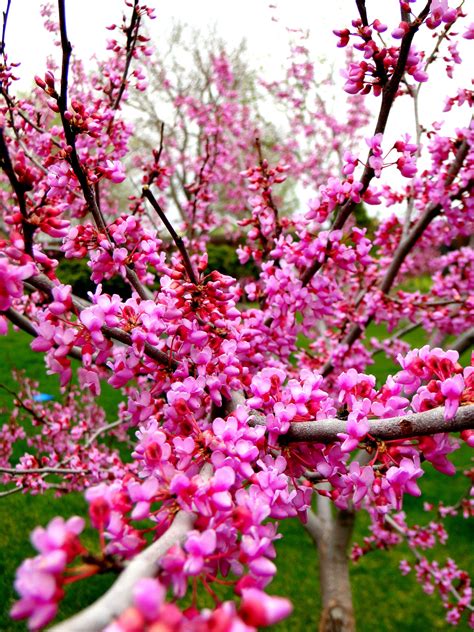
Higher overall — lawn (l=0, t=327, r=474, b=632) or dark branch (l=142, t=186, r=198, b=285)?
dark branch (l=142, t=186, r=198, b=285)

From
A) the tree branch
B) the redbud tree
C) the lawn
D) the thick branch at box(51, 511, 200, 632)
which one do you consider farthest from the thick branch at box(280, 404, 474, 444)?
the lawn

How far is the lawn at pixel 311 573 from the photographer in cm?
434

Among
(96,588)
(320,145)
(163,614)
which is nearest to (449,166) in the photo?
(163,614)

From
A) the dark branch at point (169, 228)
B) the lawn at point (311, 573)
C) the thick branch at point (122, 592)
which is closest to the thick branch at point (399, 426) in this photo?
the thick branch at point (122, 592)

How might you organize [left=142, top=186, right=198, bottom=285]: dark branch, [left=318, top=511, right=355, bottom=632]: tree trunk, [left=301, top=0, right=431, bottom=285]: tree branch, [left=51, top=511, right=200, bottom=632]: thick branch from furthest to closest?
[left=318, top=511, right=355, bottom=632]: tree trunk, [left=301, top=0, right=431, bottom=285]: tree branch, [left=142, top=186, right=198, bottom=285]: dark branch, [left=51, top=511, right=200, bottom=632]: thick branch

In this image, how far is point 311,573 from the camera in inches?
201

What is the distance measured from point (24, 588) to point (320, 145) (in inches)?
454

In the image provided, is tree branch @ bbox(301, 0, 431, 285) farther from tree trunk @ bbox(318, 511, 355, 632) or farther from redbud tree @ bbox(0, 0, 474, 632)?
tree trunk @ bbox(318, 511, 355, 632)

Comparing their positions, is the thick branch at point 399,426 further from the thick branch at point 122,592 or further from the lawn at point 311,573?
the lawn at point 311,573

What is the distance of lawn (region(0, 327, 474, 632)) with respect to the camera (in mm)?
4340

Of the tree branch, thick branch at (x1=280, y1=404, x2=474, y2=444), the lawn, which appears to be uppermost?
the tree branch

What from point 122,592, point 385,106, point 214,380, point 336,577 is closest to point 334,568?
point 336,577

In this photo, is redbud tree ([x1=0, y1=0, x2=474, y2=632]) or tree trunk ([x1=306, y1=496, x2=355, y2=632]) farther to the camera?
tree trunk ([x1=306, y1=496, x2=355, y2=632])

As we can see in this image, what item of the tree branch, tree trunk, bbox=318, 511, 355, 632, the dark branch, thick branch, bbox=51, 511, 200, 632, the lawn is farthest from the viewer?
the lawn
